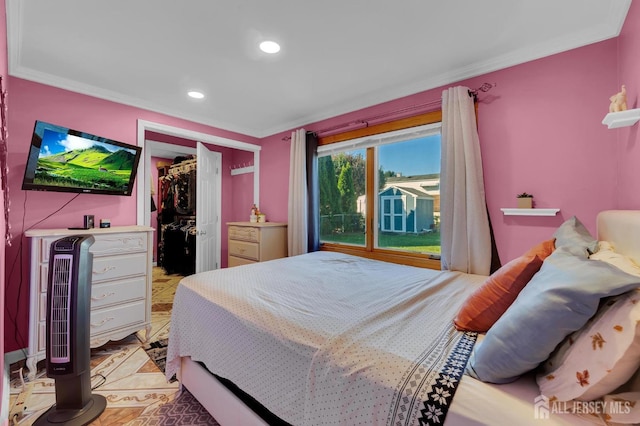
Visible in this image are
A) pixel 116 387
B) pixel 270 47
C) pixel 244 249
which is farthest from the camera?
pixel 244 249

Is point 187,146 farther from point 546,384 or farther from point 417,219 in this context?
point 546,384

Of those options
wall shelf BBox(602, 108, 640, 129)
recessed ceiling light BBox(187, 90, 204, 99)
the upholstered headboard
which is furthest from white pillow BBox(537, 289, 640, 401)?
recessed ceiling light BBox(187, 90, 204, 99)

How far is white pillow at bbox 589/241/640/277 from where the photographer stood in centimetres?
88

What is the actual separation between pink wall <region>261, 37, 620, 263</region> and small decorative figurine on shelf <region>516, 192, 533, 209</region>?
6 centimetres

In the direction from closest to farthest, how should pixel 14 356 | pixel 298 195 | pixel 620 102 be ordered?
pixel 620 102, pixel 14 356, pixel 298 195

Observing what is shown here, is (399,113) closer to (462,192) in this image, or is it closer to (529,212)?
(462,192)

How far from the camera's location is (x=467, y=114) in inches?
89.7

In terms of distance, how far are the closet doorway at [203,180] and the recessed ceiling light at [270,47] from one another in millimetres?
1878

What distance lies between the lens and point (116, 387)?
193cm

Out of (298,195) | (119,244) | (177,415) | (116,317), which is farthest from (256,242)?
(177,415)

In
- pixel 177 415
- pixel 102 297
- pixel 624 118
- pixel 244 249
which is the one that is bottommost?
pixel 177 415

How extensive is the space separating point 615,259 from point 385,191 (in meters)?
2.22

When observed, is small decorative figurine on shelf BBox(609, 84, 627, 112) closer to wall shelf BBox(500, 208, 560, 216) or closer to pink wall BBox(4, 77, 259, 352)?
wall shelf BBox(500, 208, 560, 216)

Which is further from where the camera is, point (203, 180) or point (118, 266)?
point (203, 180)
